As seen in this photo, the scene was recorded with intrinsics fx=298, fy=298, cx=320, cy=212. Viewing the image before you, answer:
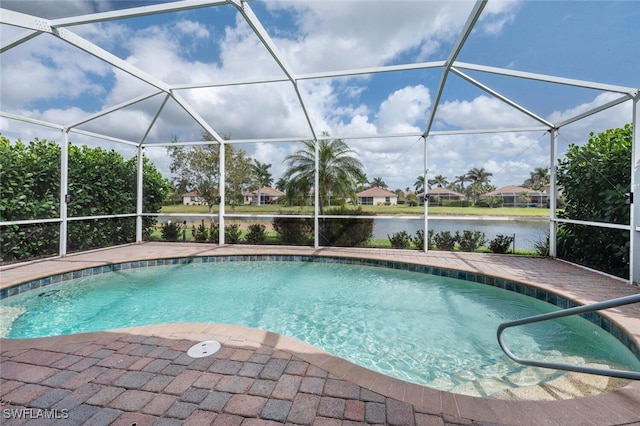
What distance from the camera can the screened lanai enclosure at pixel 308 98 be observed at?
4156 millimetres

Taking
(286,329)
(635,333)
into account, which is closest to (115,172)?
(286,329)

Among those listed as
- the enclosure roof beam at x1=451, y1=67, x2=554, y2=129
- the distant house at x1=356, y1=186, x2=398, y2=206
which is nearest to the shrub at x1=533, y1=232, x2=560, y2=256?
the enclosure roof beam at x1=451, y1=67, x2=554, y2=129

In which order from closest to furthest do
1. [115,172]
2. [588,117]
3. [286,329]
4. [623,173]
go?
[286,329]
[623,173]
[588,117]
[115,172]

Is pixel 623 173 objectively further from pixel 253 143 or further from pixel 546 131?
pixel 253 143

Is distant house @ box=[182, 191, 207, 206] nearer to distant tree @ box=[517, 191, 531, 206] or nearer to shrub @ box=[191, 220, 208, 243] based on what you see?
shrub @ box=[191, 220, 208, 243]

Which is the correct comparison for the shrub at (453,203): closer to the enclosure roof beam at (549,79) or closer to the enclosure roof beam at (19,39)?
the enclosure roof beam at (549,79)

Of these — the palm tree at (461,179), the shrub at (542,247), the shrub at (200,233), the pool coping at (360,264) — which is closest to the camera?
the pool coping at (360,264)

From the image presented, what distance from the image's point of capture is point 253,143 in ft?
27.4

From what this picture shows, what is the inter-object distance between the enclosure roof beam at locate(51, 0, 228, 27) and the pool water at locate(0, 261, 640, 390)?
4.05 metres

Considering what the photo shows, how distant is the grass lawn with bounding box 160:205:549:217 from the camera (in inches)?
287

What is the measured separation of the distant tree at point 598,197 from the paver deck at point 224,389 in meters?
3.02

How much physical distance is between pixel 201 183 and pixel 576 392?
9709 mm

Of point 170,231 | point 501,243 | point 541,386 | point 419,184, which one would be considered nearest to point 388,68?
point 419,184

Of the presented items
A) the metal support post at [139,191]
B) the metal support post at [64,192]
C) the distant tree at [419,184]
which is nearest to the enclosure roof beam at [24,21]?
the metal support post at [64,192]
